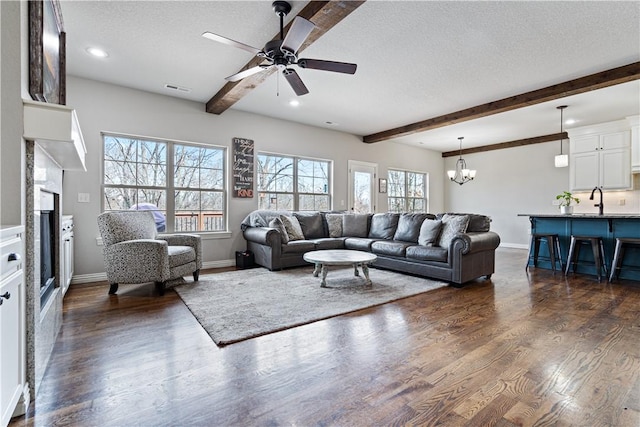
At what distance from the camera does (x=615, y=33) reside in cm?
287

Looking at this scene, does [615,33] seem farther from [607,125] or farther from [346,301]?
[607,125]

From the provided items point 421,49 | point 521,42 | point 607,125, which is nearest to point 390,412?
point 421,49

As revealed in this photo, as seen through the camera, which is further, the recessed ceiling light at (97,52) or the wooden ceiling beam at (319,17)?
the recessed ceiling light at (97,52)

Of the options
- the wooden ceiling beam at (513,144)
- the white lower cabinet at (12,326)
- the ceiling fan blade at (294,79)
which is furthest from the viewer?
the wooden ceiling beam at (513,144)

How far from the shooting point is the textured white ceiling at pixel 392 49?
2.60m

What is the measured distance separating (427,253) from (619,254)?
263 centimetres

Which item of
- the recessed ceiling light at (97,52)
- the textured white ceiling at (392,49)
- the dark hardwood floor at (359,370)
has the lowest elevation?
the dark hardwood floor at (359,370)

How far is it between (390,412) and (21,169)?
6.96 ft

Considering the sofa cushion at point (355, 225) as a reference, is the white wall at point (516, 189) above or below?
above

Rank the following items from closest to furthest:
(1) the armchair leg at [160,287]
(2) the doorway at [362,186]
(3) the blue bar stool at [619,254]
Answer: (1) the armchair leg at [160,287], (3) the blue bar stool at [619,254], (2) the doorway at [362,186]

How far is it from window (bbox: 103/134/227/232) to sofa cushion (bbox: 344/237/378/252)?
2170 mm

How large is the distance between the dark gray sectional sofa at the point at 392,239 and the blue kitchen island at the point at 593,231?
1.41 metres

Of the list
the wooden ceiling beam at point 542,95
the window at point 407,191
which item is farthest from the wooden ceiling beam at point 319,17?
the window at point 407,191

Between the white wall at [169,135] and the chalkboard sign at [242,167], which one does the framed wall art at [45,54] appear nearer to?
the white wall at [169,135]
